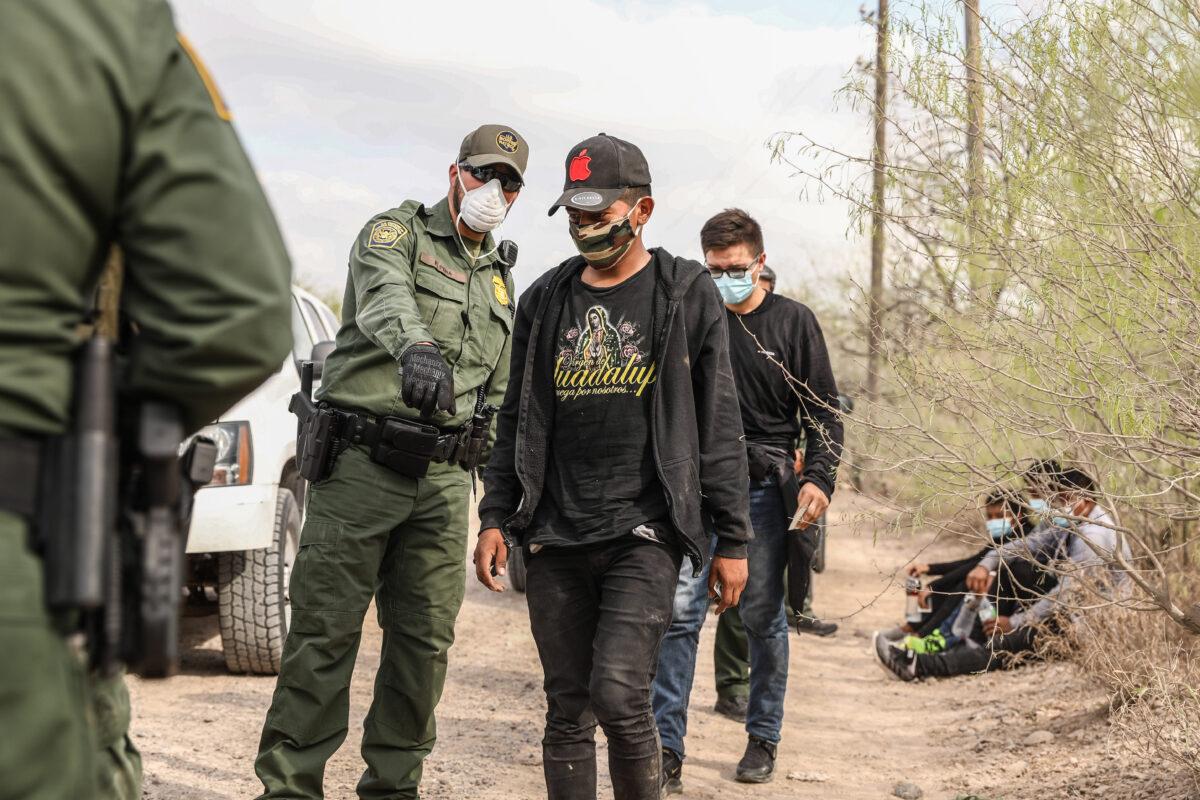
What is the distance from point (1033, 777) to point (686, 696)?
169 centimetres

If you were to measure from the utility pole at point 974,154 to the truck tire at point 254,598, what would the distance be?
348 centimetres

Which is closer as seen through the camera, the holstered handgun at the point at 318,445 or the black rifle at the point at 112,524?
the black rifle at the point at 112,524

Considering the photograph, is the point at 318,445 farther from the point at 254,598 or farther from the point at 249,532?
the point at 254,598

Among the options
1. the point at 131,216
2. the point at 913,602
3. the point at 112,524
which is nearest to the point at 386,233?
the point at 131,216

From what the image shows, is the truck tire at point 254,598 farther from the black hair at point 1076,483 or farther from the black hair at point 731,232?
the black hair at point 1076,483

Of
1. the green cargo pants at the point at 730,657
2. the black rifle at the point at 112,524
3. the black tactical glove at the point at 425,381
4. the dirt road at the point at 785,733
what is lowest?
the dirt road at the point at 785,733

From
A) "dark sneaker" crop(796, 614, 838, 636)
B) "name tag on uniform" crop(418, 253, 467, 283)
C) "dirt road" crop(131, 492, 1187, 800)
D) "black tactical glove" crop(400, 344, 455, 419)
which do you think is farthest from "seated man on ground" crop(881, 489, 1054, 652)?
"black tactical glove" crop(400, 344, 455, 419)

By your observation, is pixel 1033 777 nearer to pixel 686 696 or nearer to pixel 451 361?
pixel 686 696

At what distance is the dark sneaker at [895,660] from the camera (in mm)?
7977

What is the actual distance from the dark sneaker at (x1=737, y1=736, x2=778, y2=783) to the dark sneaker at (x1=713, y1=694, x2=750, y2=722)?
1106 mm

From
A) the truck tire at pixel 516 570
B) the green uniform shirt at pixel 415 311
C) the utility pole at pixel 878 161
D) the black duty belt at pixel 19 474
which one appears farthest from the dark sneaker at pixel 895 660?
the black duty belt at pixel 19 474

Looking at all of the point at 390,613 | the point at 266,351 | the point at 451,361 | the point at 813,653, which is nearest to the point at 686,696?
the point at 390,613

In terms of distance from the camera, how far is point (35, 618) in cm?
178

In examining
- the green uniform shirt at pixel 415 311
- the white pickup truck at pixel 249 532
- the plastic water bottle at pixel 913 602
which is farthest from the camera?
the plastic water bottle at pixel 913 602
